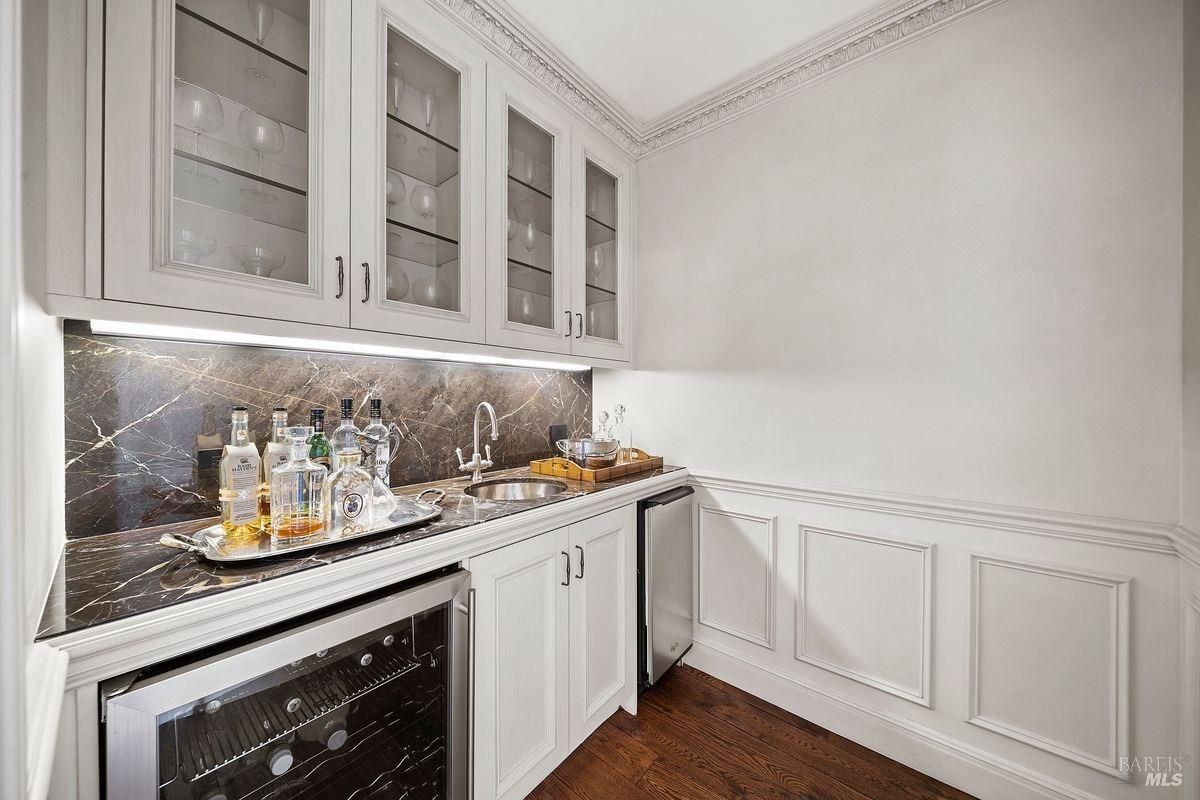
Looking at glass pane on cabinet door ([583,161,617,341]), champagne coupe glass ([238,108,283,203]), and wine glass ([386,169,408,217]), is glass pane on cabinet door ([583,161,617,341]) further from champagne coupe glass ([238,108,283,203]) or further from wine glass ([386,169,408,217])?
champagne coupe glass ([238,108,283,203])

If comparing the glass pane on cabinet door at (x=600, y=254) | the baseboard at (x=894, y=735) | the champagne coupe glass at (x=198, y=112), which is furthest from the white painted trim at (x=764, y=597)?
the champagne coupe glass at (x=198, y=112)

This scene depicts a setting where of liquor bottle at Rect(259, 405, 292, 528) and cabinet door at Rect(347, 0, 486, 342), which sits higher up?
cabinet door at Rect(347, 0, 486, 342)

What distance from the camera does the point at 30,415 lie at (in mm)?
678

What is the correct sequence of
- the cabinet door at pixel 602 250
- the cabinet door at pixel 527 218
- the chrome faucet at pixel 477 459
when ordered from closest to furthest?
the cabinet door at pixel 527 218 < the chrome faucet at pixel 477 459 < the cabinet door at pixel 602 250

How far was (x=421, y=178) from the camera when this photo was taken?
1455mm

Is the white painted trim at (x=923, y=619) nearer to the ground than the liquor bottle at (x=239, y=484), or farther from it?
nearer to the ground

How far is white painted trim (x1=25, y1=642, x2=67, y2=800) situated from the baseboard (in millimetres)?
2095

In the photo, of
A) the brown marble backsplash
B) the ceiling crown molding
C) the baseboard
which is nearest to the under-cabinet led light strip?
the brown marble backsplash

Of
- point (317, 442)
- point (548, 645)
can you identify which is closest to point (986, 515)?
point (548, 645)

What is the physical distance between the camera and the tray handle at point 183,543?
0.94 metres

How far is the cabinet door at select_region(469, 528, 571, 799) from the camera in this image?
1.22m

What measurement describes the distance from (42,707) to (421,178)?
4.69ft

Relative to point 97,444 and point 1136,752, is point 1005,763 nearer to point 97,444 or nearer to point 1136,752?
point 1136,752

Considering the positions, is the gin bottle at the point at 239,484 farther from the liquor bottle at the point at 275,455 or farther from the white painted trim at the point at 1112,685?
the white painted trim at the point at 1112,685
